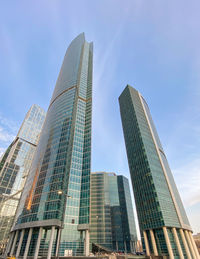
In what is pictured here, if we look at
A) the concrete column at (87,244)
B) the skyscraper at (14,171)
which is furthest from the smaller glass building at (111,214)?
the skyscraper at (14,171)

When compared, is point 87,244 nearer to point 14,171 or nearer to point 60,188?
point 60,188

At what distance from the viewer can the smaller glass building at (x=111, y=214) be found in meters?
111

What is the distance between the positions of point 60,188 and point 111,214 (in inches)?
3103

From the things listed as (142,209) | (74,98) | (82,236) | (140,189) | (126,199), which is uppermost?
(74,98)

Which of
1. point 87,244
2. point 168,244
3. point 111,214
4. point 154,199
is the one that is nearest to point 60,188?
point 87,244

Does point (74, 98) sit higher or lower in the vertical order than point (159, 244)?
higher

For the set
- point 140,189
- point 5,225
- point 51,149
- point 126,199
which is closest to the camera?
point 51,149

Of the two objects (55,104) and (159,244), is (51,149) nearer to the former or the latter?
(55,104)

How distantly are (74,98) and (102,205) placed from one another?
85.8 metres

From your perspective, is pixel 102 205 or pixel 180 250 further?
pixel 102 205

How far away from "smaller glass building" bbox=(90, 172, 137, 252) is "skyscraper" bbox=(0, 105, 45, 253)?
63.2m

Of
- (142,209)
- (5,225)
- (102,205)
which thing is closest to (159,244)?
(142,209)

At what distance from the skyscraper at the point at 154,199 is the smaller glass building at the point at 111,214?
3958 cm

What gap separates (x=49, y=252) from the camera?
50.6 meters
